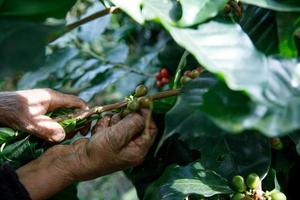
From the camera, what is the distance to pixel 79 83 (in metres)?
1.90

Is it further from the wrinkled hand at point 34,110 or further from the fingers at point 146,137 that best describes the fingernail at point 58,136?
the fingers at point 146,137

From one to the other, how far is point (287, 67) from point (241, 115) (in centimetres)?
12

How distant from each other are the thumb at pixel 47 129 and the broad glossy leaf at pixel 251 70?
0.46 meters

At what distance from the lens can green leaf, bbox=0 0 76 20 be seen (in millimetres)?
754

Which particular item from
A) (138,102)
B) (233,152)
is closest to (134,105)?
(138,102)

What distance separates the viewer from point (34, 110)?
1130 mm

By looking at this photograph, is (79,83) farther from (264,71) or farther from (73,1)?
(264,71)

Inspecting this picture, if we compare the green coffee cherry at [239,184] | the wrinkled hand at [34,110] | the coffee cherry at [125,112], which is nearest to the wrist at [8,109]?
the wrinkled hand at [34,110]

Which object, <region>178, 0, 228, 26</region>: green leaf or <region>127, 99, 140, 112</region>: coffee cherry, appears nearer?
<region>178, 0, 228, 26</region>: green leaf

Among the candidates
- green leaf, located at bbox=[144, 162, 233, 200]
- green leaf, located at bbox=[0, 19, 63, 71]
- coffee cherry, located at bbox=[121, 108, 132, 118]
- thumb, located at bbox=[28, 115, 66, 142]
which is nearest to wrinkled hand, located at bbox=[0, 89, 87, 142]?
thumb, located at bbox=[28, 115, 66, 142]

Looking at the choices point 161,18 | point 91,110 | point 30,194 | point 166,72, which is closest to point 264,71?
point 161,18

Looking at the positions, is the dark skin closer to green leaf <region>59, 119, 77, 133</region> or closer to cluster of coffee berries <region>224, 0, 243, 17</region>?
green leaf <region>59, 119, 77, 133</region>

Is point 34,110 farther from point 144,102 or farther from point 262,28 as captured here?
point 262,28

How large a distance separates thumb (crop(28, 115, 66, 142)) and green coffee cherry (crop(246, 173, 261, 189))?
16.2 inches
